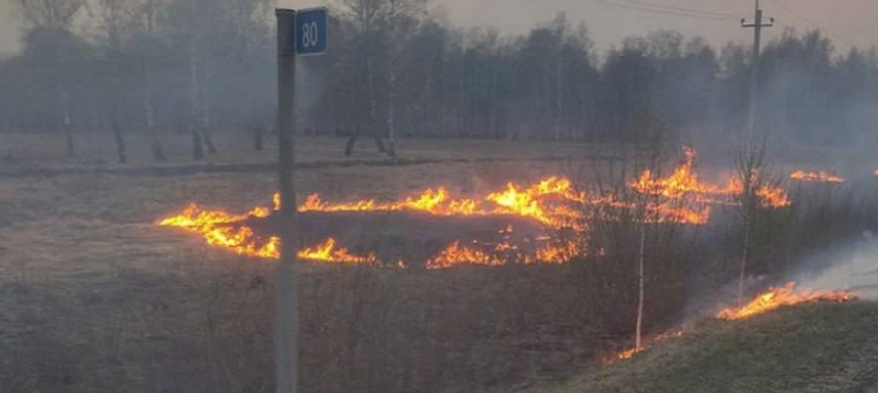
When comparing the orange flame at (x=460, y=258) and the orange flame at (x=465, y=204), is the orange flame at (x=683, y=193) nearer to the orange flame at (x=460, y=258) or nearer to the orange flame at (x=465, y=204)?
the orange flame at (x=460, y=258)

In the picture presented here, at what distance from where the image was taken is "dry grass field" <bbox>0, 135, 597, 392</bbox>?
9.88 metres

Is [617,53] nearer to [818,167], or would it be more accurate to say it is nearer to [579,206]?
[818,167]

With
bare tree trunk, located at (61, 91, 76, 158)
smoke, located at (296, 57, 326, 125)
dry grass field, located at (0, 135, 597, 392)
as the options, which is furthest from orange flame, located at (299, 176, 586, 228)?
smoke, located at (296, 57, 326, 125)

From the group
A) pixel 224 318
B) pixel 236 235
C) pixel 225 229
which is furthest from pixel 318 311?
pixel 225 229

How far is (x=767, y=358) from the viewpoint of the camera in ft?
26.2

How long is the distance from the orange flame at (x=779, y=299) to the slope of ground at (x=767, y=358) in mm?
626

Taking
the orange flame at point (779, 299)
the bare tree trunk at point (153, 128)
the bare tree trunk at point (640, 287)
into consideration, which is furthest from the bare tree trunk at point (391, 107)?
the bare tree trunk at point (640, 287)

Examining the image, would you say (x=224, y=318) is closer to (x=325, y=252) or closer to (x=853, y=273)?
(x=325, y=252)

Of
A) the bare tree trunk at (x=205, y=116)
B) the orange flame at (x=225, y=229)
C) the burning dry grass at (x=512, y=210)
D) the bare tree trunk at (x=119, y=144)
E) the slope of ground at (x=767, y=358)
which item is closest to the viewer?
the slope of ground at (x=767, y=358)

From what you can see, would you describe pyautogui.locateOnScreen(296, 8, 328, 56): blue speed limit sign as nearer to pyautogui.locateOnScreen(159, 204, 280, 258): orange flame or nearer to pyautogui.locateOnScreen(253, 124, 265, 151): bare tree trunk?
pyautogui.locateOnScreen(159, 204, 280, 258): orange flame

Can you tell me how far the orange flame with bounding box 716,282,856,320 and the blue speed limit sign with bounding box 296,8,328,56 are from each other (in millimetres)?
7089

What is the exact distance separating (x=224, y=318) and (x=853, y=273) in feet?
32.8

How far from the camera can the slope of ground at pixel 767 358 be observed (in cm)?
734

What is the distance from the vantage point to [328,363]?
391 inches
